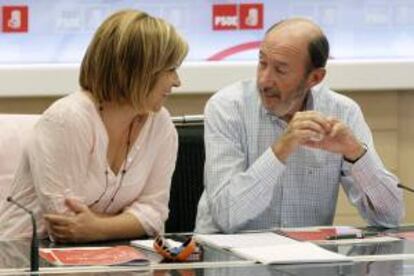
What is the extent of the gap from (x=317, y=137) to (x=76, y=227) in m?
0.78

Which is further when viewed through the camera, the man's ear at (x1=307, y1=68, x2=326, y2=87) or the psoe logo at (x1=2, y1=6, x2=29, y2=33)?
the psoe logo at (x1=2, y1=6, x2=29, y2=33)

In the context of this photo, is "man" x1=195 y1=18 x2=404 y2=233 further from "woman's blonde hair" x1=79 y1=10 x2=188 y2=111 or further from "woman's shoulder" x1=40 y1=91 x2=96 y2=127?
"woman's shoulder" x1=40 y1=91 x2=96 y2=127

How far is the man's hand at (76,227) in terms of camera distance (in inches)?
97.4

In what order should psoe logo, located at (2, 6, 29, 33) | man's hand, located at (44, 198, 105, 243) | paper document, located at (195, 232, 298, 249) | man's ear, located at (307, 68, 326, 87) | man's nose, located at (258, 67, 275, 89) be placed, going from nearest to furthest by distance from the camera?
paper document, located at (195, 232, 298, 249) < man's hand, located at (44, 198, 105, 243) < man's nose, located at (258, 67, 275, 89) < man's ear, located at (307, 68, 326, 87) < psoe logo, located at (2, 6, 29, 33)

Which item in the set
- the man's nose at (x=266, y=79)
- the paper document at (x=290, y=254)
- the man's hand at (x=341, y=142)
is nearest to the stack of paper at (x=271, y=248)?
the paper document at (x=290, y=254)

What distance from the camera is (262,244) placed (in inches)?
92.4

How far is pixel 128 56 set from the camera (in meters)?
2.66

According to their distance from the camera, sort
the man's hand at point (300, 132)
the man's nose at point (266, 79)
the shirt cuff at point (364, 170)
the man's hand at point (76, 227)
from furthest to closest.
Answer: the man's nose at point (266, 79) < the shirt cuff at point (364, 170) < the man's hand at point (300, 132) < the man's hand at point (76, 227)

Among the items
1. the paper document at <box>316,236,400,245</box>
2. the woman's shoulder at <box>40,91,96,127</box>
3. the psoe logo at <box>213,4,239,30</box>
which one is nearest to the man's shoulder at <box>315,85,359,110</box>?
the paper document at <box>316,236,400,245</box>

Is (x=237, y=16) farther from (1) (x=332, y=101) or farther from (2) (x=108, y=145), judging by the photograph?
(2) (x=108, y=145)

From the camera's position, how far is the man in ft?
9.09

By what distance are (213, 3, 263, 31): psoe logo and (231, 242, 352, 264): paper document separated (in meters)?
1.87

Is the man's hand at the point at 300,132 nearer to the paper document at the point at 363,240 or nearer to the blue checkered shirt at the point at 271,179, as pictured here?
the blue checkered shirt at the point at 271,179

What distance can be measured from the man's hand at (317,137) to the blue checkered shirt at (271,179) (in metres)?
0.03
